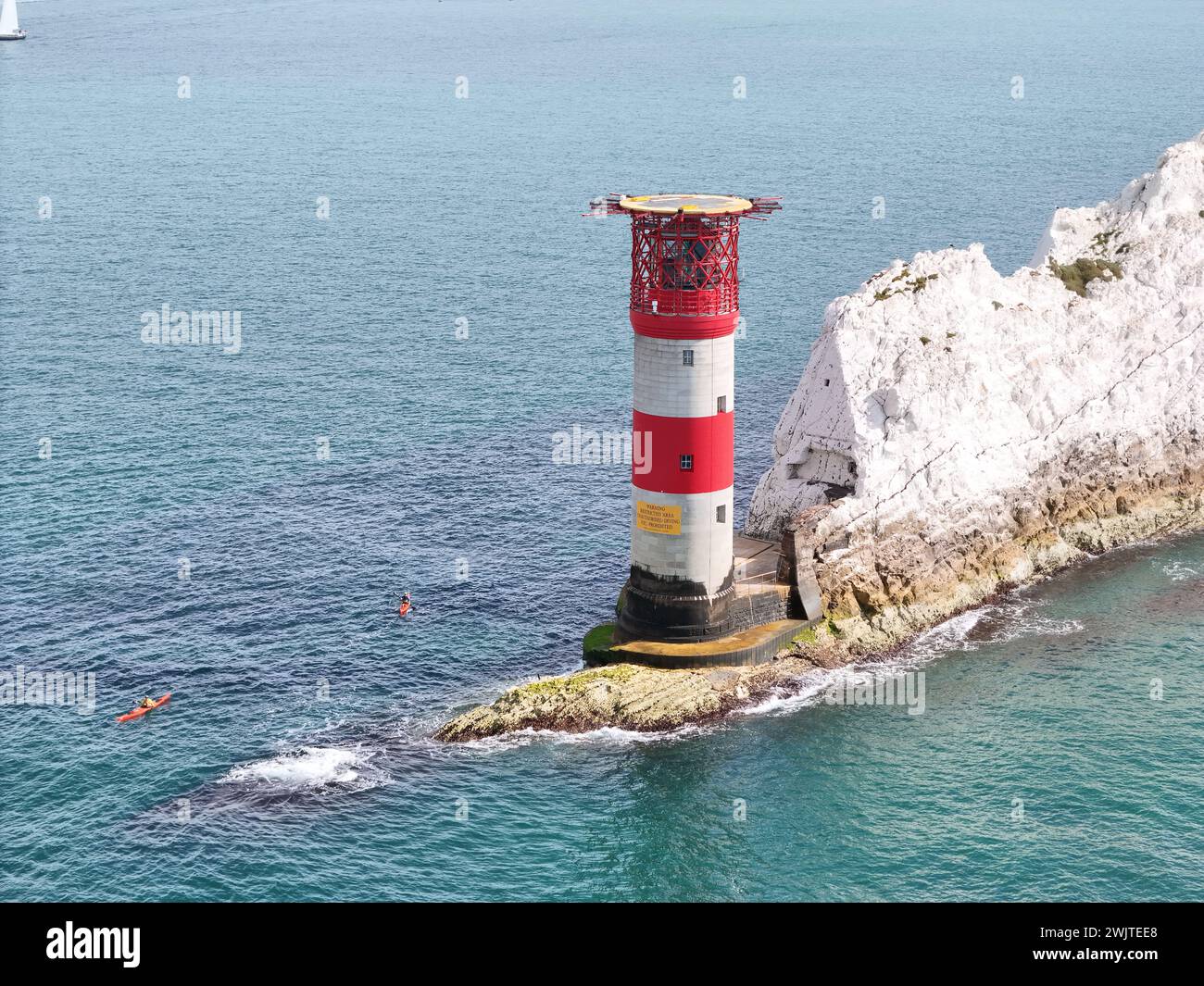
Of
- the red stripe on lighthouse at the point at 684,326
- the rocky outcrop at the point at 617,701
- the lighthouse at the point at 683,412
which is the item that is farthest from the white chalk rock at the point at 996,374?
the red stripe on lighthouse at the point at 684,326

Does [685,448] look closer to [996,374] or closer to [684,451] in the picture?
[684,451]

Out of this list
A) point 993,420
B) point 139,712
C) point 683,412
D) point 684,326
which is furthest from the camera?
point 993,420

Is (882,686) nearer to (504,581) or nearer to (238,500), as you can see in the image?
(504,581)

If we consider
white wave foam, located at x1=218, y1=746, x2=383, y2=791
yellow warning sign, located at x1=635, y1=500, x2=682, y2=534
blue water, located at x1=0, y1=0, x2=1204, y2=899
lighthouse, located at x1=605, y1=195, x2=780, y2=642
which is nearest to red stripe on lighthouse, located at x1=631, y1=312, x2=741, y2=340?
lighthouse, located at x1=605, y1=195, x2=780, y2=642

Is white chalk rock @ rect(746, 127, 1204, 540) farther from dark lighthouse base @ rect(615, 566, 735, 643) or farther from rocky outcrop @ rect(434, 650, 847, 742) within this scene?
rocky outcrop @ rect(434, 650, 847, 742)

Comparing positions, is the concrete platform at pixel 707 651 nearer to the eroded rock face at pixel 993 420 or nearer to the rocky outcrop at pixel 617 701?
the rocky outcrop at pixel 617 701

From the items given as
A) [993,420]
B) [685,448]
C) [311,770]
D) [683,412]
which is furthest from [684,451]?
[993,420]

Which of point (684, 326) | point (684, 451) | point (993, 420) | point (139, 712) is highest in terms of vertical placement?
point (684, 326)
